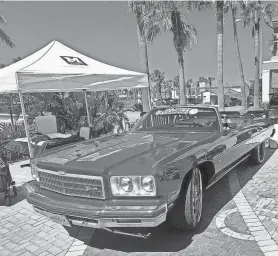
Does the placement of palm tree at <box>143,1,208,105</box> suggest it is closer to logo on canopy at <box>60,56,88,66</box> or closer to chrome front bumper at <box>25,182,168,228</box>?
logo on canopy at <box>60,56,88,66</box>

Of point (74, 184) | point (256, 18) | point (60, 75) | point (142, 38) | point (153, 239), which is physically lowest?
point (153, 239)

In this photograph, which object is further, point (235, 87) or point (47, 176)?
point (235, 87)

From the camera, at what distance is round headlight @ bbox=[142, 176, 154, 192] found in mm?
2682

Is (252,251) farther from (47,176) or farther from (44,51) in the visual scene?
(44,51)

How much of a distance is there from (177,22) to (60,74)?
1208cm

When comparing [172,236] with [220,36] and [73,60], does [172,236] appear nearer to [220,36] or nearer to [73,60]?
[73,60]

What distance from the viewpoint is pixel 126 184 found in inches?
108

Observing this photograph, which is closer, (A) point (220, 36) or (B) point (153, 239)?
(B) point (153, 239)

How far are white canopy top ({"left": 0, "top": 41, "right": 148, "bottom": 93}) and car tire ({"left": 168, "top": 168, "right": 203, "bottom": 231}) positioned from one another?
3.81m

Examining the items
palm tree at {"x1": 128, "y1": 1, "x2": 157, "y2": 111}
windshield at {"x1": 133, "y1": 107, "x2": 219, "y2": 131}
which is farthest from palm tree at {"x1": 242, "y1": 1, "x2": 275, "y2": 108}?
windshield at {"x1": 133, "y1": 107, "x2": 219, "y2": 131}

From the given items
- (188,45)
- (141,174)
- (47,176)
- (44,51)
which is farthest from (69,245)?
(188,45)

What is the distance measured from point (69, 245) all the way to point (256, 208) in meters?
2.56

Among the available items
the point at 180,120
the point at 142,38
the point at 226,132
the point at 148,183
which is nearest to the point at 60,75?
the point at 180,120

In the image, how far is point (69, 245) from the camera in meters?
3.38
